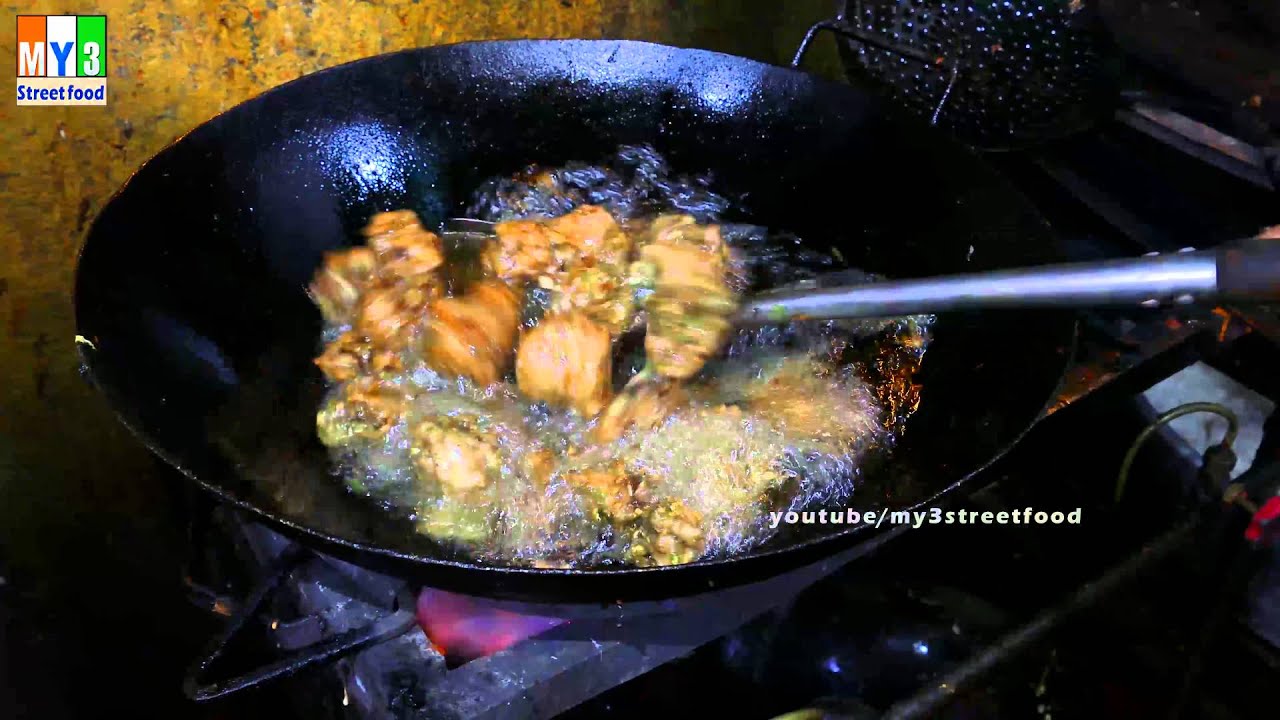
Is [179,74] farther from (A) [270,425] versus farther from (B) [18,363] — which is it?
(A) [270,425]

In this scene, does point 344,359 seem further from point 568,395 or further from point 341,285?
point 568,395

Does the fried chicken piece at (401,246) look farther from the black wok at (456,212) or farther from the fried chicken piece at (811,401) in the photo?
the fried chicken piece at (811,401)

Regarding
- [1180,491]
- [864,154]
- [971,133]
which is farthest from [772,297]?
[1180,491]

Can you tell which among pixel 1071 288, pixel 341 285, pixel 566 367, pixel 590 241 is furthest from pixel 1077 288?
pixel 341 285

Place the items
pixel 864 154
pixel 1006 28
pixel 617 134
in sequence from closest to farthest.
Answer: pixel 864 154 < pixel 617 134 < pixel 1006 28

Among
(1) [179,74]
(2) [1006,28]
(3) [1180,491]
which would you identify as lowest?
(3) [1180,491]

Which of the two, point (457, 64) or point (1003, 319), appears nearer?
point (1003, 319)

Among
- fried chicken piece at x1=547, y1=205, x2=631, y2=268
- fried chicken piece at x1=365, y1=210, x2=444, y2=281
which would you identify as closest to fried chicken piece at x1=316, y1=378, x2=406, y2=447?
fried chicken piece at x1=365, y1=210, x2=444, y2=281
